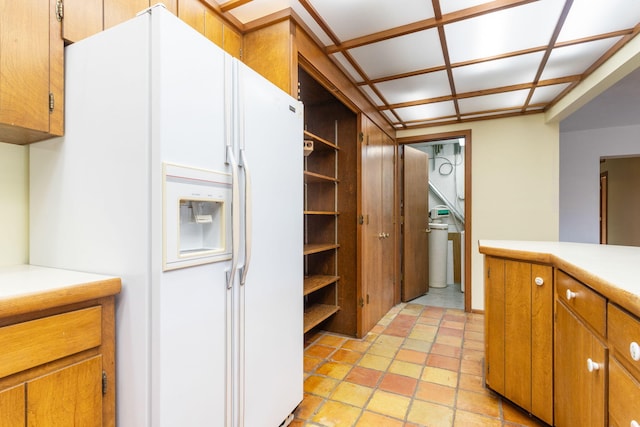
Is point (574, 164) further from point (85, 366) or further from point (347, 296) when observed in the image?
point (85, 366)

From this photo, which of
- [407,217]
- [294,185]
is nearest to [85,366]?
[294,185]

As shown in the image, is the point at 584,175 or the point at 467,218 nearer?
the point at 467,218

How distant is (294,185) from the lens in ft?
5.37

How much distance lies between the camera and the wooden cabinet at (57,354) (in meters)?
0.78

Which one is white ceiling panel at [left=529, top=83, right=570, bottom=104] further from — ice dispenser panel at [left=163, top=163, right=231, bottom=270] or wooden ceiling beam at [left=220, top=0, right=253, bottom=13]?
ice dispenser panel at [left=163, top=163, right=231, bottom=270]

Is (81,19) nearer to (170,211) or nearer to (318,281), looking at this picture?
(170,211)

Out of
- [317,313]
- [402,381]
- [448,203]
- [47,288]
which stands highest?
[448,203]

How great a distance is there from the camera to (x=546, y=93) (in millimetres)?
2879

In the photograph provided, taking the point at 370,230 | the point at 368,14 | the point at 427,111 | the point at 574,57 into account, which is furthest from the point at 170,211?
the point at 427,111

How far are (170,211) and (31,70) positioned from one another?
2.41 feet

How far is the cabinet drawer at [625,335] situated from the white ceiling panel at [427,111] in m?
2.60

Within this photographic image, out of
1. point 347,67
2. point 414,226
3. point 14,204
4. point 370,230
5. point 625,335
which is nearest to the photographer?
point 625,335

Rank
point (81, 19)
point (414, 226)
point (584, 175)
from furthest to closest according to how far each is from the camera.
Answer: point (584, 175), point (414, 226), point (81, 19)

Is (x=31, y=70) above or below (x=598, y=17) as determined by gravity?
below
